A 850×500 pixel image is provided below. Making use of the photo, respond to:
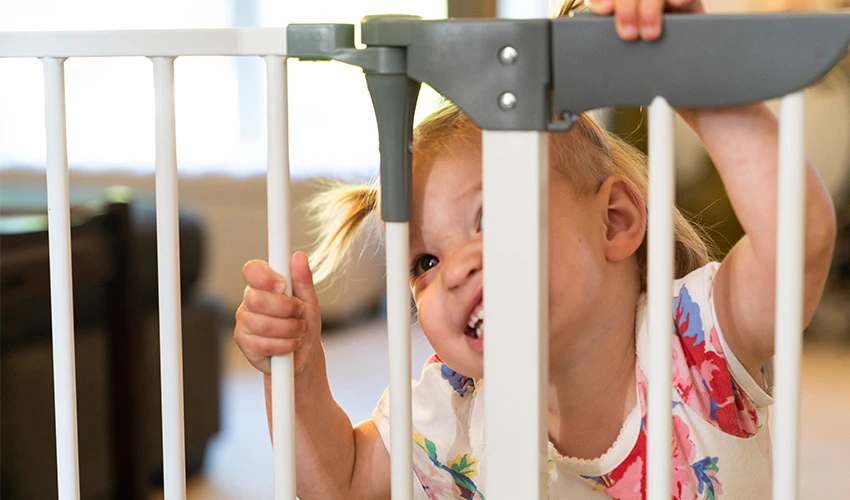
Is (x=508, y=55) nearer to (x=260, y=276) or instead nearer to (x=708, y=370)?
(x=260, y=276)

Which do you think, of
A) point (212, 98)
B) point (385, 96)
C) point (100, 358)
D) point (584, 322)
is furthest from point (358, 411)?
point (385, 96)

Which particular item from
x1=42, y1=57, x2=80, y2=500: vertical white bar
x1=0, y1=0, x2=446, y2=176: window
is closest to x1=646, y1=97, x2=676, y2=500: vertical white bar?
x1=42, y1=57, x2=80, y2=500: vertical white bar

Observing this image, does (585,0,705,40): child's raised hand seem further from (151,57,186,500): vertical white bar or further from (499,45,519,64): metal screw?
(151,57,186,500): vertical white bar

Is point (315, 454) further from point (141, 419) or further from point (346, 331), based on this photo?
point (346, 331)

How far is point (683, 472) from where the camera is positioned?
747mm

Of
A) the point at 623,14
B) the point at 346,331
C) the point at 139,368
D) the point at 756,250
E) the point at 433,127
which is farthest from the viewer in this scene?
the point at 346,331

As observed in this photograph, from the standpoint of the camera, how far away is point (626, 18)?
1.48 feet

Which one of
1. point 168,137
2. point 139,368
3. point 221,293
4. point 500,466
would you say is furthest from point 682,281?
point 221,293

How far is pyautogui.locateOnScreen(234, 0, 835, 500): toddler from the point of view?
1.93 ft

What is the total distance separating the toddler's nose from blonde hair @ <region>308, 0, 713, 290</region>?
69mm

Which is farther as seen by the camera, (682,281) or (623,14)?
(682,281)

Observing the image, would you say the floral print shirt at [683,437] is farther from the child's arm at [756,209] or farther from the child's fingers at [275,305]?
the child's fingers at [275,305]

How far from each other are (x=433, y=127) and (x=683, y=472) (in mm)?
316

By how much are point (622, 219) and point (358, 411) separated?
76.0 inches
